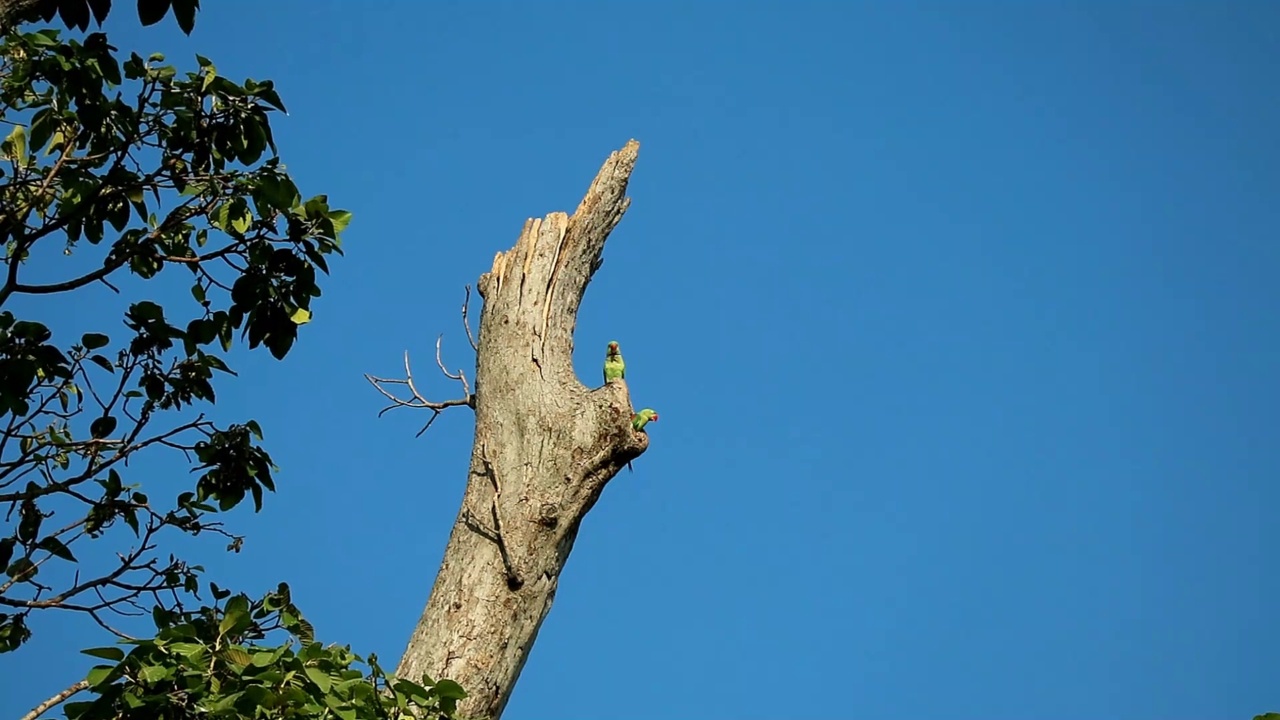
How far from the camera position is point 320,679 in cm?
536

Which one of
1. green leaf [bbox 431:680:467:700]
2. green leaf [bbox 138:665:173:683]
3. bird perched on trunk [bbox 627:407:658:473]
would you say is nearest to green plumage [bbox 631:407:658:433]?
bird perched on trunk [bbox 627:407:658:473]

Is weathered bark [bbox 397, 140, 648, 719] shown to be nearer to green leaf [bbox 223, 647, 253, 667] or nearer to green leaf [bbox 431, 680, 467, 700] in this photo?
green leaf [bbox 431, 680, 467, 700]

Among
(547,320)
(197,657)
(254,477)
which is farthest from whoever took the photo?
(547,320)

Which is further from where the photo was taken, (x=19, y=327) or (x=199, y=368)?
(x=199, y=368)

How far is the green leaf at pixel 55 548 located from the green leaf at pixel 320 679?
4.03ft

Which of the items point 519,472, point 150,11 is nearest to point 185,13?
point 150,11

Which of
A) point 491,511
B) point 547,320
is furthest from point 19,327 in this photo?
point 547,320

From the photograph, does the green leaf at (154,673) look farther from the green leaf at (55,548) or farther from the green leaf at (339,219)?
the green leaf at (339,219)

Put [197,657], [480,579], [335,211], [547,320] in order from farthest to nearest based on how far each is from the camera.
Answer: [547,320] < [480,579] < [335,211] < [197,657]

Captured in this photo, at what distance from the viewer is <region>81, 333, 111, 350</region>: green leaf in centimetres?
579

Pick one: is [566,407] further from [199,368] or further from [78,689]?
[78,689]

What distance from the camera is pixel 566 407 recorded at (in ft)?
24.2

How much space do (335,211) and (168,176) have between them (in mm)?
791

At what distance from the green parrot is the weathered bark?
269 mm
